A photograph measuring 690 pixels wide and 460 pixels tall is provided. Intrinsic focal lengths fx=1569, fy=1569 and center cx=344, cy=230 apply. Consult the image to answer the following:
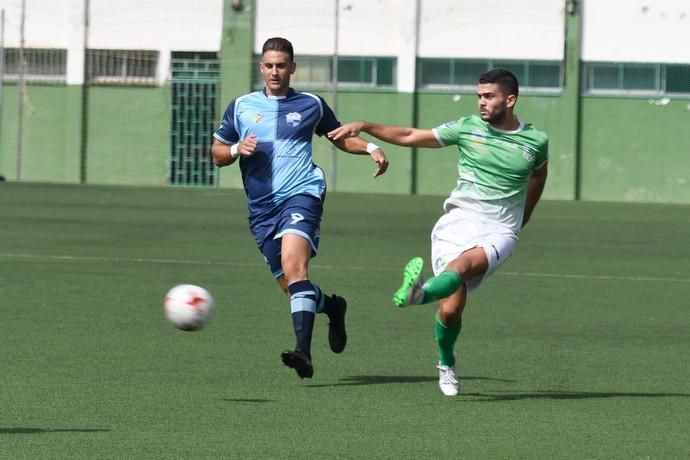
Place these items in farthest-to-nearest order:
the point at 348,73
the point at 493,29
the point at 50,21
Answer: the point at 50,21 < the point at 348,73 < the point at 493,29

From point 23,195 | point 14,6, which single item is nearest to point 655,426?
point 23,195

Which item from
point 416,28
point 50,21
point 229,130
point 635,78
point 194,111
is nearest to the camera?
point 229,130

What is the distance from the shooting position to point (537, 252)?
2056 cm

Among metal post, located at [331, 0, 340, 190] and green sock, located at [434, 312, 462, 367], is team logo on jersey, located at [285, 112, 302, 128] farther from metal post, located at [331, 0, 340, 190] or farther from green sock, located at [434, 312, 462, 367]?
metal post, located at [331, 0, 340, 190]

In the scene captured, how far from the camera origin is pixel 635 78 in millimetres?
38219

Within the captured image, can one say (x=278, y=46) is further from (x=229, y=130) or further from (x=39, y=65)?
(x=39, y=65)

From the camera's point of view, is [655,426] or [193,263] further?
[193,263]

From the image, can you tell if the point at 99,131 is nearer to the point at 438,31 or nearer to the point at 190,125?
the point at 190,125

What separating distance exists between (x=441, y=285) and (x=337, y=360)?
6.58ft

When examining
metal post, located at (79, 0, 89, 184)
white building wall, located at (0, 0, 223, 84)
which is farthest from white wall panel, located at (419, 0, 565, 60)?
metal post, located at (79, 0, 89, 184)

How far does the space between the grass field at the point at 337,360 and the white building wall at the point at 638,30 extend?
17.4 meters

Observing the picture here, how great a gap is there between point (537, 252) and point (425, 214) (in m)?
9.08

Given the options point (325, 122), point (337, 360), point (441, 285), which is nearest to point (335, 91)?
point (337, 360)

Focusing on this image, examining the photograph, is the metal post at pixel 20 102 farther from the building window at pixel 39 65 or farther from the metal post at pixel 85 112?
the metal post at pixel 85 112
